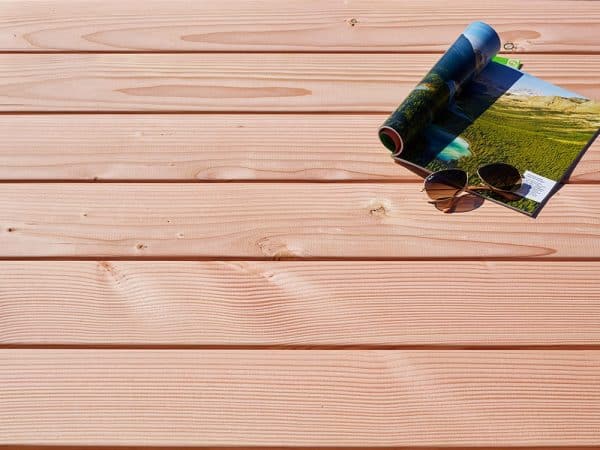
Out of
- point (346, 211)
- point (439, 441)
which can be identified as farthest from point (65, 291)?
point (439, 441)

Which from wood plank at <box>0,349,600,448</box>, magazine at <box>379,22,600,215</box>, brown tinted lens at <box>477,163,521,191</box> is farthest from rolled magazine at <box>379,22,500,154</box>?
wood plank at <box>0,349,600,448</box>

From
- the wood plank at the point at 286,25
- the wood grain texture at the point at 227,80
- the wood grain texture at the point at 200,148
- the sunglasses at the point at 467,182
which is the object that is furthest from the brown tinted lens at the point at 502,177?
the wood plank at the point at 286,25

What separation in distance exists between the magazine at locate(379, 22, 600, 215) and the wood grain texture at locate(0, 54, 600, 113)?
71 millimetres

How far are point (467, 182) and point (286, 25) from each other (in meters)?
0.50

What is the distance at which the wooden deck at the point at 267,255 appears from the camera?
0.92 meters

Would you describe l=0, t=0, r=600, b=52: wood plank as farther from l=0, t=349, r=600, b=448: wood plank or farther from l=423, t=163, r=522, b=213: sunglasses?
l=0, t=349, r=600, b=448: wood plank

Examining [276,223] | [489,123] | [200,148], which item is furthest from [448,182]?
[200,148]

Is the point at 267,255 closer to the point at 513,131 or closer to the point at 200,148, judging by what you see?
the point at 200,148

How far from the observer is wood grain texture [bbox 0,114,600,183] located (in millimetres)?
1159

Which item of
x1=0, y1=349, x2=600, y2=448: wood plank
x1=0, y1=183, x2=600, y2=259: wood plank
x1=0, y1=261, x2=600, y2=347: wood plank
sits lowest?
x1=0, y1=349, x2=600, y2=448: wood plank

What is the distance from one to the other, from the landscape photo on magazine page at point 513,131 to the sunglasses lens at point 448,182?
0.06 feet

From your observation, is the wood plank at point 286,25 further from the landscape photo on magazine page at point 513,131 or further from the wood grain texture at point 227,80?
the landscape photo on magazine page at point 513,131

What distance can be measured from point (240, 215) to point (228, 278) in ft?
0.37

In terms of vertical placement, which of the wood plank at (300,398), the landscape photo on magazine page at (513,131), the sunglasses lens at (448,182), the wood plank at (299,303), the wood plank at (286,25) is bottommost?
the wood plank at (300,398)
